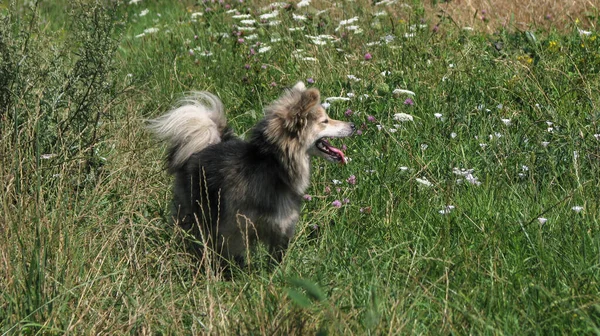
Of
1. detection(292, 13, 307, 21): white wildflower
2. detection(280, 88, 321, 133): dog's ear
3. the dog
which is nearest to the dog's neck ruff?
the dog

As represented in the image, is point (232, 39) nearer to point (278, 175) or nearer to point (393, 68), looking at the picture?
point (393, 68)

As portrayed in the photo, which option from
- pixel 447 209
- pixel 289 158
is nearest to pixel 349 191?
pixel 289 158

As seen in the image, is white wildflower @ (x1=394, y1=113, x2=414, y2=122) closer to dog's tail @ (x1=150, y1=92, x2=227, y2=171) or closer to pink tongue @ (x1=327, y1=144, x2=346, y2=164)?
pink tongue @ (x1=327, y1=144, x2=346, y2=164)

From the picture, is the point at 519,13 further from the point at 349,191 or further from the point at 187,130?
the point at 187,130

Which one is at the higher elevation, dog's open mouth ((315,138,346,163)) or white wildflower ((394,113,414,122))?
dog's open mouth ((315,138,346,163))

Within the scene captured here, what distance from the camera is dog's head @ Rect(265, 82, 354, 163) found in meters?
4.64

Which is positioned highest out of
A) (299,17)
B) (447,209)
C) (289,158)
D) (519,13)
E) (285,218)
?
(289,158)

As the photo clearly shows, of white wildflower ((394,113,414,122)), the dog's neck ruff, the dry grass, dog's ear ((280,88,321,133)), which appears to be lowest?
the dry grass

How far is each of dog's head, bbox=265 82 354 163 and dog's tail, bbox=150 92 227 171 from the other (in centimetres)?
60

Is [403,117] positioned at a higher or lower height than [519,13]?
higher

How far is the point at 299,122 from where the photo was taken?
15.2 feet

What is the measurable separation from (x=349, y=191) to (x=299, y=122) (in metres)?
0.56

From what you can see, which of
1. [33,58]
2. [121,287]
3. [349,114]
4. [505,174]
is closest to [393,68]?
[349,114]

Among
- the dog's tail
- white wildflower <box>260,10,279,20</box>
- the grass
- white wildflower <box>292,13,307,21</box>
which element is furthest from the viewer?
white wildflower <box>260,10,279,20</box>
